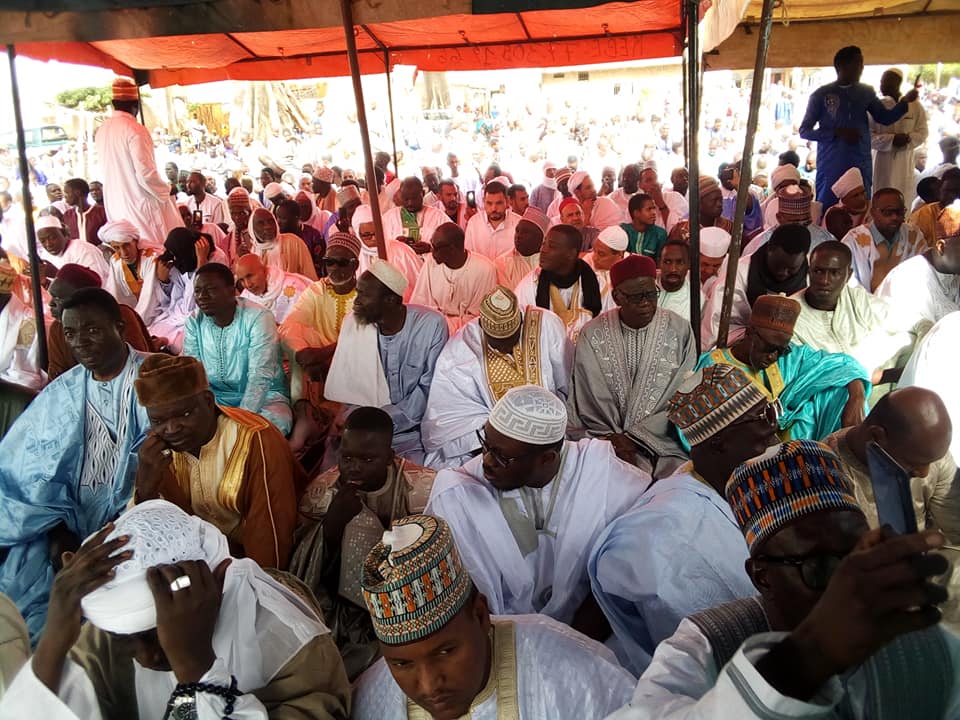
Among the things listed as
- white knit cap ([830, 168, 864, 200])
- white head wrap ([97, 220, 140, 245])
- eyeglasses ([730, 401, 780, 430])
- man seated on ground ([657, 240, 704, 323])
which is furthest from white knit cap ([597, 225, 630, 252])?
white head wrap ([97, 220, 140, 245])

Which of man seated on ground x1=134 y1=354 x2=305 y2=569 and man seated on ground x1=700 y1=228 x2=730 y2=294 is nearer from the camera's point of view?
man seated on ground x1=134 y1=354 x2=305 y2=569

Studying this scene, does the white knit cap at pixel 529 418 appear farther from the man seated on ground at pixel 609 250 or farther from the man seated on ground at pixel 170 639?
the man seated on ground at pixel 609 250

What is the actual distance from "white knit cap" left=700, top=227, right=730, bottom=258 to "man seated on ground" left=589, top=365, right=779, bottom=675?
11.7 feet

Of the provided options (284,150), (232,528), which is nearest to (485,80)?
(284,150)

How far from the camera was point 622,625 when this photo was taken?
2500 millimetres

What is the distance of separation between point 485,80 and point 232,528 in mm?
35185

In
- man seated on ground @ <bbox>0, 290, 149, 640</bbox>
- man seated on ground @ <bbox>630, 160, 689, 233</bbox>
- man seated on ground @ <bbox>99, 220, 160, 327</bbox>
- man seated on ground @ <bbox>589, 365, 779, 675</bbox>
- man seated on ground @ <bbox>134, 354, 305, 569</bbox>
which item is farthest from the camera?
man seated on ground @ <bbox>630, 160, 689, 233</bbox>

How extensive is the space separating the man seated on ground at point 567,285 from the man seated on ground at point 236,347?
188 cm

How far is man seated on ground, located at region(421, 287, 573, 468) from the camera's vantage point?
158 inches

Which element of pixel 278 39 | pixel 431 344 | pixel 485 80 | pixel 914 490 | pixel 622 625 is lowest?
pixel 622 625

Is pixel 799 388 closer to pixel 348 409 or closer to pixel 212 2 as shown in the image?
pixel 348 409

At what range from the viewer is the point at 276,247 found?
27.1 ft

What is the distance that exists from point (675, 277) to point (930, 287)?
5.24ft

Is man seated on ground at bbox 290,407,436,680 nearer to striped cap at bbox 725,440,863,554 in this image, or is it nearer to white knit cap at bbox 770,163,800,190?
striped cap at bbox 725,440,863,554
